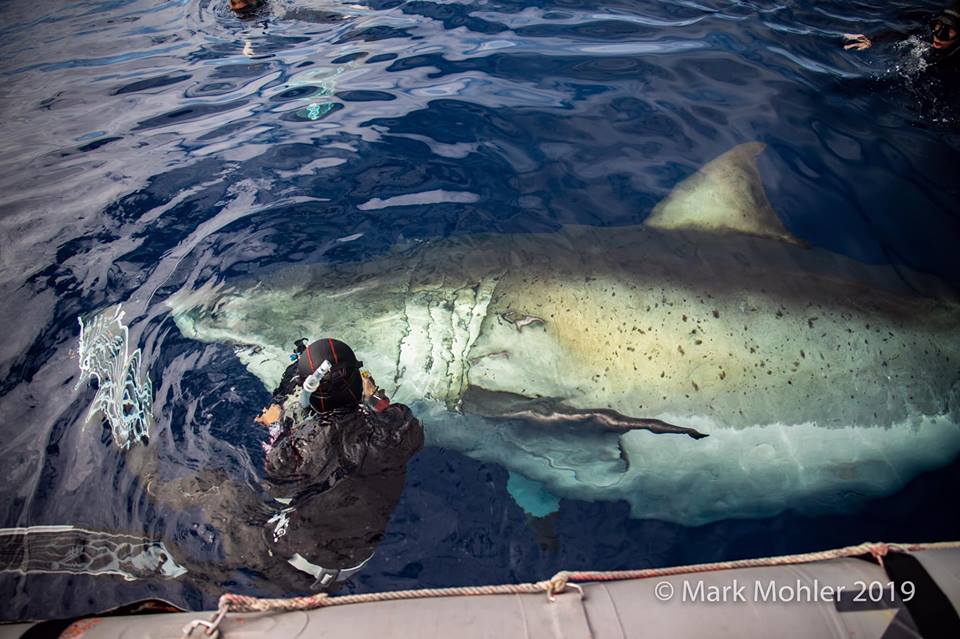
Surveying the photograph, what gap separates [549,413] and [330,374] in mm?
1144

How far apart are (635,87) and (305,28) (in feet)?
18.2

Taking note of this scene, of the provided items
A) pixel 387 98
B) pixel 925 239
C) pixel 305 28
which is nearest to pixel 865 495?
pixel 925 239

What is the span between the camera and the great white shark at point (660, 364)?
2.93m

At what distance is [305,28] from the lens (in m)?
8.86

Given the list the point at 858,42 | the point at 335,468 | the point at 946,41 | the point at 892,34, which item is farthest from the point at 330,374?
the point at 892,34

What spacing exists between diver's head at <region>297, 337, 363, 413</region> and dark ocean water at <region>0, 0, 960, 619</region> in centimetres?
73

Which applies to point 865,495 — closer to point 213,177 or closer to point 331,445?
point 331,445

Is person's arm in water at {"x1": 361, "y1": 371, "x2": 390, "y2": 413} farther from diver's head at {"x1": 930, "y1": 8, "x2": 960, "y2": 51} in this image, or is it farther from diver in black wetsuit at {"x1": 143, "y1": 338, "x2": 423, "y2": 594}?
diver's head at {"x1": 930, "y1": 8, "x2": 960, "y2": 51}

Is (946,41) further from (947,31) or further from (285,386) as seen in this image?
(285,386)

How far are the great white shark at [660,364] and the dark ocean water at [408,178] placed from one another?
0.61 ft

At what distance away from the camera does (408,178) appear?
5125 mm

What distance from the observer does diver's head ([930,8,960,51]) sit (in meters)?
5.98

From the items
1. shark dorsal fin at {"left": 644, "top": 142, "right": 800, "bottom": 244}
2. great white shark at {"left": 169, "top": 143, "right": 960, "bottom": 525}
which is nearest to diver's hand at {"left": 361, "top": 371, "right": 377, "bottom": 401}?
great white shark at {"left": 169, "top": 143, "right": 960, "bottom": 525}

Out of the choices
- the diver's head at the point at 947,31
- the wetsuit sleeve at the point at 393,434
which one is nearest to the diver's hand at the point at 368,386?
the wetsuit sleeve at the point at 393,434
